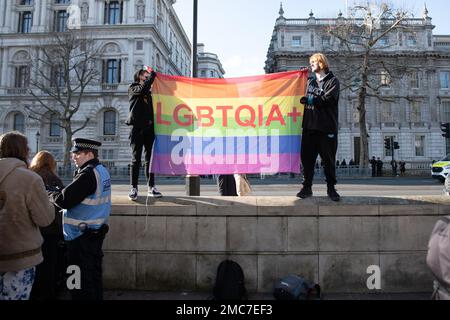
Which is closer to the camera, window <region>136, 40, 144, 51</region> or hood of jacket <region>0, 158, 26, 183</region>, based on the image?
hood of jacket <region>0, 158, 26, 183</region>

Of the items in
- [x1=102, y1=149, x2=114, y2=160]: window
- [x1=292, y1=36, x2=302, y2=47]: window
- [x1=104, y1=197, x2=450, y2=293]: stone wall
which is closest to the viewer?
[x1=104, y1=197, x2=450, y2=293]: stone wall

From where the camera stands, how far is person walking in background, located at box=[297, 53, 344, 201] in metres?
4.64

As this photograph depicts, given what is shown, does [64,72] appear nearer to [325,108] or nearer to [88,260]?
[325,108]

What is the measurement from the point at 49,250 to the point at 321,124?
3.76 meters

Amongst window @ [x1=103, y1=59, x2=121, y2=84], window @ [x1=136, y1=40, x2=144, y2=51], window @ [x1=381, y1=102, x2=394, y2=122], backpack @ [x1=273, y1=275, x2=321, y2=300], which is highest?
window @ [x1=136, y1=40, x2=144, y2=51]

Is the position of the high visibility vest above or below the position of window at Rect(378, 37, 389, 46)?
below

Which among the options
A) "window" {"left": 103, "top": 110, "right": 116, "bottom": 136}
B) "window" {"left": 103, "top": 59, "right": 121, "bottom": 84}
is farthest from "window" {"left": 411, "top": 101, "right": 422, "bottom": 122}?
"window" {"left": 103, "top": 110, "right": 116, "bottom": 136}

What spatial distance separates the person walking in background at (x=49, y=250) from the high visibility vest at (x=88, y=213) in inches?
30.5

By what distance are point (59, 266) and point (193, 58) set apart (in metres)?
3.83

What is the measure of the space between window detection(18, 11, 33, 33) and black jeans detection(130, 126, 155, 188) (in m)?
50.4

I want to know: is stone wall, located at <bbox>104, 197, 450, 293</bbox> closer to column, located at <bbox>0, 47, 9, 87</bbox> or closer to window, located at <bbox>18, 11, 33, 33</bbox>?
column, located at <bbox>0, 47, 9, 87</bbox>
